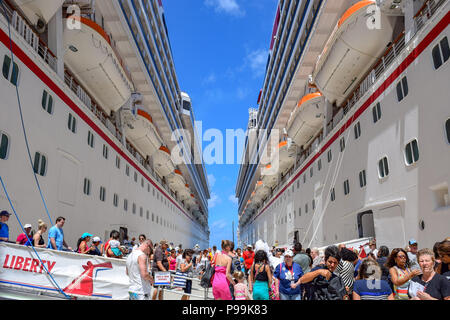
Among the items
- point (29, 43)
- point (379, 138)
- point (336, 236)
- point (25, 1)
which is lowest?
point (336, 236)

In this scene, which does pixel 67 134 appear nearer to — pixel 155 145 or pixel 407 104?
pixel 407 104

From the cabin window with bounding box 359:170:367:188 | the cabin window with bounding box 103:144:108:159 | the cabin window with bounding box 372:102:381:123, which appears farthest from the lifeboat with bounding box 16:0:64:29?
the cabin window with bounding box 359:170:367:188

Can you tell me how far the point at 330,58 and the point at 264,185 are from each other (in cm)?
2906

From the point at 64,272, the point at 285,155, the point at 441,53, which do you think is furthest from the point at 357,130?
the point at 285,155

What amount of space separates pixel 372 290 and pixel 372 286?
5 cm

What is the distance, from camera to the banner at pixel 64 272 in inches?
256

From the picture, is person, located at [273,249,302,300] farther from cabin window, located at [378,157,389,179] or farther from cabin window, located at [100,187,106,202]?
cabin window, located at [100,187,106,202]

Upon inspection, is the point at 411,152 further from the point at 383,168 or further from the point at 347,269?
the point at 347,269

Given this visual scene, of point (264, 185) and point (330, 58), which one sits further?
point (264, 185)

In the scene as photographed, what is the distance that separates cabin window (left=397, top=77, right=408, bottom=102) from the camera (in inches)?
439

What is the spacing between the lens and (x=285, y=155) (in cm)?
3234

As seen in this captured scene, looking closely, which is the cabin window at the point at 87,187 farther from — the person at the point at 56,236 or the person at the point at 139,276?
the person at the point at 139,276
